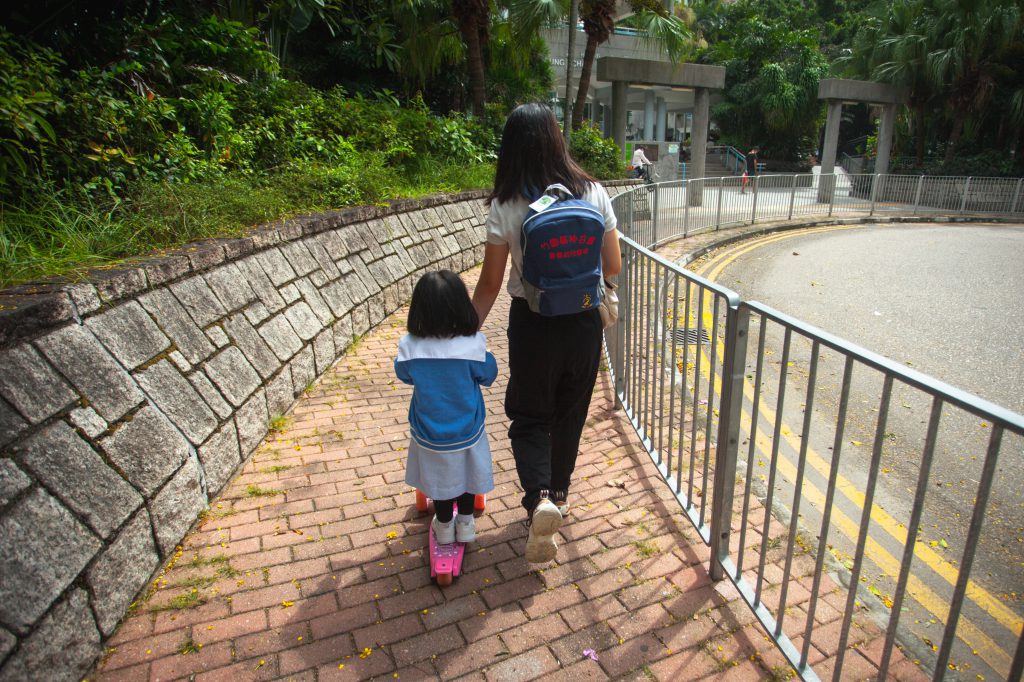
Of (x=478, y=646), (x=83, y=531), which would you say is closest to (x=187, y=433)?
(x=83, y=531)

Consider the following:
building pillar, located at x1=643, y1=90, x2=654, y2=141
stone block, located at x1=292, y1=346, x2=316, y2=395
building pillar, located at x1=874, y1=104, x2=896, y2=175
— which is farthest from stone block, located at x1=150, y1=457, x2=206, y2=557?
building pillar, located at x1=643, y1=90, x2=654, y2=141

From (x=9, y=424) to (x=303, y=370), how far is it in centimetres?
256

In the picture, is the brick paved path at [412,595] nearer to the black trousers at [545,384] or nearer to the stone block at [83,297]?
the black trousers at [545,384]

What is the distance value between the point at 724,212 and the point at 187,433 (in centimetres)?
1529

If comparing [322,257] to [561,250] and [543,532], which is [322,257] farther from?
[543,532]

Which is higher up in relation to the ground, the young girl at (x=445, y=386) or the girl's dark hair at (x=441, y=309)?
the girl's dark hair at (x=441, y=309)

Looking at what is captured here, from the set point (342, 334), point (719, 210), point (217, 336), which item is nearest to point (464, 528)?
point (217, 336)

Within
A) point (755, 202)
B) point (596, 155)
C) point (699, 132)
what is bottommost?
point (755, 202)

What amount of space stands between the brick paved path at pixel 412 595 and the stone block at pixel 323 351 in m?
1.26

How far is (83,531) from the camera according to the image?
2.46m

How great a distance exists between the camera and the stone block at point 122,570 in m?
2.50

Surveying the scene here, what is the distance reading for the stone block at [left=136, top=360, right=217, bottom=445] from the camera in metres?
3.19

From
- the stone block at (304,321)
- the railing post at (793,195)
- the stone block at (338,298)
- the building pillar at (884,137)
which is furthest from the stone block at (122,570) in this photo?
the building pillar at (884,137)

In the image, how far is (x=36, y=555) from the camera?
7.38ft
